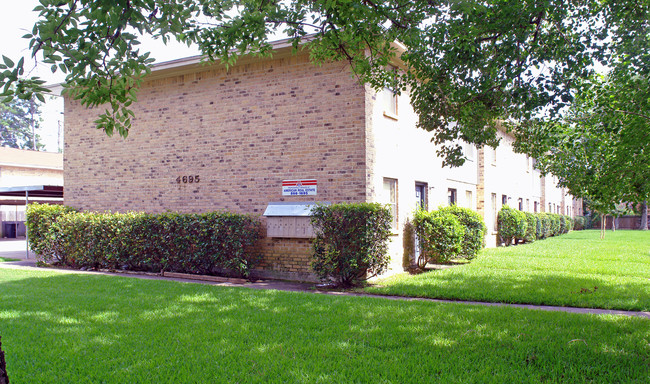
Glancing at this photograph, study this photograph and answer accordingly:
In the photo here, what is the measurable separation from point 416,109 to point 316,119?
10.7 feet

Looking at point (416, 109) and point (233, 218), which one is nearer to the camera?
point (416, 109)

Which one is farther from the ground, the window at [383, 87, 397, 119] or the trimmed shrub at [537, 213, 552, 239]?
the window at [383, 87, 397, 119]

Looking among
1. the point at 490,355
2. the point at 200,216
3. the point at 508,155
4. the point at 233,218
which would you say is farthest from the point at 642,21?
the point at 508,155

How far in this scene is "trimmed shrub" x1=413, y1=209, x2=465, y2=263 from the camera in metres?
12.5

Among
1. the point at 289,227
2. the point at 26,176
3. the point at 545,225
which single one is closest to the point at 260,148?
the point at 289,227

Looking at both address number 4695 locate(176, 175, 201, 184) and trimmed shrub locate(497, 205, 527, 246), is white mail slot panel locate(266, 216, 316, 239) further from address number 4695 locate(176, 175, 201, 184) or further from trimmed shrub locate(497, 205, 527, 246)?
trimmed shrub locate(497, 205, 527, 246)

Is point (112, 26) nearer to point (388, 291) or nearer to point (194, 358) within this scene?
point (194, 358)

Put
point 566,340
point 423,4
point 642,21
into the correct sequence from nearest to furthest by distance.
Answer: point 566,340, point 642,21, point 423,4

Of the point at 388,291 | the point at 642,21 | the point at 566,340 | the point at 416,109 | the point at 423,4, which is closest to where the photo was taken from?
the point at 566,340

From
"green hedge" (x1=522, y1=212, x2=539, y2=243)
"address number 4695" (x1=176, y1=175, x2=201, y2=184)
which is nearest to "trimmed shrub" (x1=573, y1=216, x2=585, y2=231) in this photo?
"green hedge" (x1=522, y1=212, x2=539, y2=243)

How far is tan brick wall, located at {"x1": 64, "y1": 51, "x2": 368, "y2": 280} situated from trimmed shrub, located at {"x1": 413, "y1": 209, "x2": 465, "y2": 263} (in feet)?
10.2

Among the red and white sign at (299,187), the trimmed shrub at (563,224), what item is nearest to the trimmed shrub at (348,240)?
the red and white sign at (299,187)

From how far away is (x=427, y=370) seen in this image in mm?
4504

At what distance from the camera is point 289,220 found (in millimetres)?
10820
